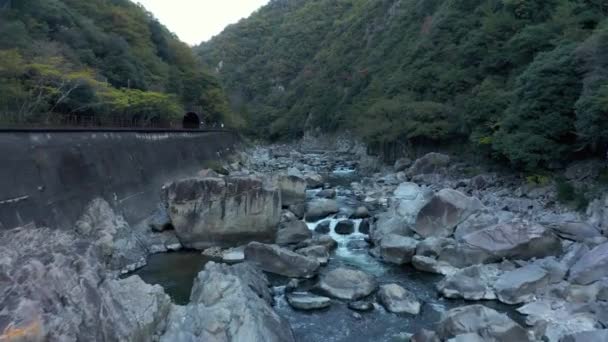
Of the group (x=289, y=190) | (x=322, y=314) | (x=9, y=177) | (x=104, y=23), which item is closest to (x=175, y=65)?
(x=104, y=23)

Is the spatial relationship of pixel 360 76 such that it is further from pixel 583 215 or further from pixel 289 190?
pixel 583 215

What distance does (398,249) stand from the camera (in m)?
15.4

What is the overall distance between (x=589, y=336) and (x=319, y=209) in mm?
13976

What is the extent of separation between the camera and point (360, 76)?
6519cm

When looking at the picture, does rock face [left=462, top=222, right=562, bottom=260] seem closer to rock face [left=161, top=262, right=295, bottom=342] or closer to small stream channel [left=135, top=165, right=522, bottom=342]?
small stream channel [left=135, top=165, right=522, bottom=342]

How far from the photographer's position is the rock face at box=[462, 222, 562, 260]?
14.0 meters

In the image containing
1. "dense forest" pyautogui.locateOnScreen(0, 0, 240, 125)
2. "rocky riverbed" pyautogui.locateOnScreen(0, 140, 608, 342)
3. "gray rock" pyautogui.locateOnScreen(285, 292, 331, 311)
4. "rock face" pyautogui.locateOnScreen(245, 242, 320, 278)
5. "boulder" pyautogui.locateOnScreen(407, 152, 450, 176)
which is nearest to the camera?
"rocky riverbed" pyautogui.locateOnScreen(0, 140, 608, 342)

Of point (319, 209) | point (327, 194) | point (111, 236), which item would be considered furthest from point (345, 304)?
point (327, 194)

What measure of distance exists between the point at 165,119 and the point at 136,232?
21065 mm

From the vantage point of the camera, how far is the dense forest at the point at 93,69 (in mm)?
22344

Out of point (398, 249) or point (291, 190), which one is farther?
point (291, 190)

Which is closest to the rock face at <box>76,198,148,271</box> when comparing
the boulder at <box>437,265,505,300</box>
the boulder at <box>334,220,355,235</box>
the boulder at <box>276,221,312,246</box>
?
the boulder at <box>276,221,312,246</box>

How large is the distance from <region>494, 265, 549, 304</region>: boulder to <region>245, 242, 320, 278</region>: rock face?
18.8 feet

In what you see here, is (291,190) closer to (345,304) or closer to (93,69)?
(345,304)
